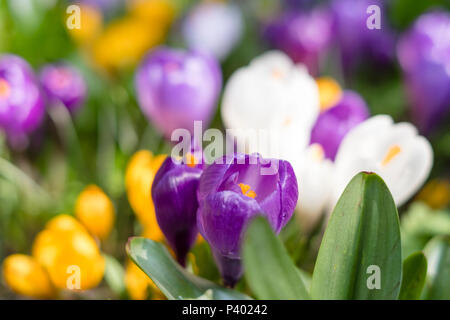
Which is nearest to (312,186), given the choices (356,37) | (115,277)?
(115,277)

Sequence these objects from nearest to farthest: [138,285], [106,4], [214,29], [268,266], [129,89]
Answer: [268,266]
[138,285]
[129,89]
[214,29]
[106,4]

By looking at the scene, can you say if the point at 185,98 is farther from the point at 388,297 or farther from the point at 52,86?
the point at 388,297

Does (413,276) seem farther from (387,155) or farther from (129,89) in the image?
(129,89)

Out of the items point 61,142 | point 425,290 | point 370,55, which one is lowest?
point 425,290

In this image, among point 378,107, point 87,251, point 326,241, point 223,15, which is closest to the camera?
point 326,241

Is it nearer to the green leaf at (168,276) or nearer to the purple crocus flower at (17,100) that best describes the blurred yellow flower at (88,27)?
the purple crocus flower at (17,100)

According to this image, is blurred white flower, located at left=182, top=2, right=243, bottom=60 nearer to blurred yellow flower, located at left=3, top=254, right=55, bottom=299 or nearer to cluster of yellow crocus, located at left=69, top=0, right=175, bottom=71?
cluster of yellow crocus, located at left=69, top=0, right=175, bottom=71

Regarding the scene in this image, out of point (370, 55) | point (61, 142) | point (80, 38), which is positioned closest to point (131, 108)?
point (61, 142)
